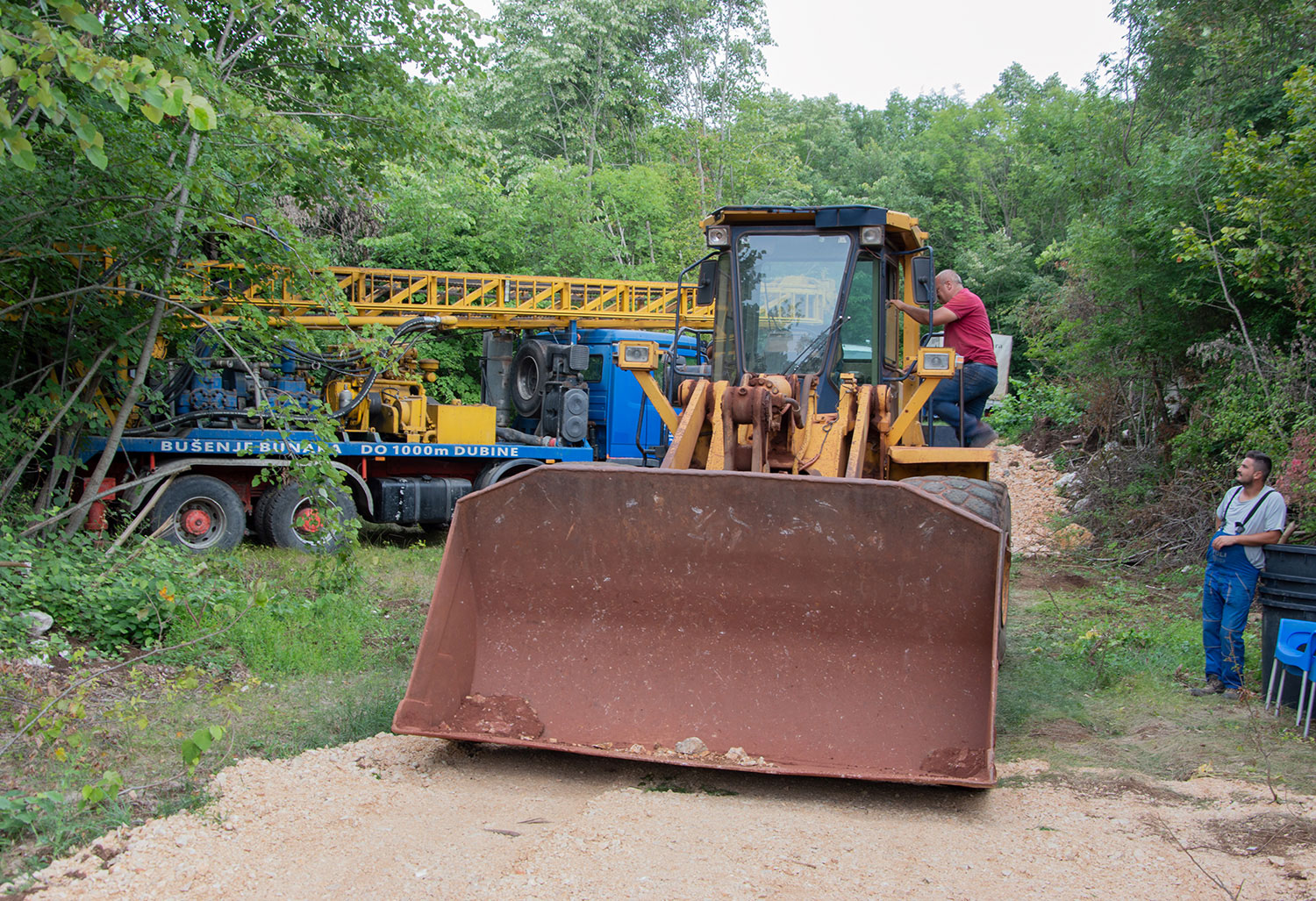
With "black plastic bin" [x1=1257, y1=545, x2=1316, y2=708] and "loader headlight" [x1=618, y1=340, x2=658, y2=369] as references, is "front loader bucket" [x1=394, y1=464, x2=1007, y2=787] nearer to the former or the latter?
"loader headlight" [x1=618, y1=340, x2=658, y2=369]

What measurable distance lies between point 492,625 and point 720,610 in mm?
1105

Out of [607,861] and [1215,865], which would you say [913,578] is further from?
[607,861]

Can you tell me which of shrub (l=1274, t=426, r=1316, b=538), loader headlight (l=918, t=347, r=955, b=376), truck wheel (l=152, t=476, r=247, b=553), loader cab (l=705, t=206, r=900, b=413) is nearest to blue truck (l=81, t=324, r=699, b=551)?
truck wheel (l=152, t=476, r=247, b=553)

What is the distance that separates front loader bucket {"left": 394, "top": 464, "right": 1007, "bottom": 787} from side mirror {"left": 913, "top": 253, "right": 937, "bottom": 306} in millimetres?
2380

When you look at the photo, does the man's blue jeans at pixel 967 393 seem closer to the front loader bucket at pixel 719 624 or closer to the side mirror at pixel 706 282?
the side mirror at pixel 706 282

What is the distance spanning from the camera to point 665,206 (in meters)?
23.7

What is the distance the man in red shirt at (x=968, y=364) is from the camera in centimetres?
740

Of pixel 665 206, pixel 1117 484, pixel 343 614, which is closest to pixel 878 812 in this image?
pixel 343 614

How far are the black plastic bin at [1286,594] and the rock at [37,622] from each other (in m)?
6.99

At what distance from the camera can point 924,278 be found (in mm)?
6781

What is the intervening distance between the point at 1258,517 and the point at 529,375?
9382 millimetres

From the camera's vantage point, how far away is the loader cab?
6.72 m

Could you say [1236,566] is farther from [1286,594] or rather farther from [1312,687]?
[1312,687]

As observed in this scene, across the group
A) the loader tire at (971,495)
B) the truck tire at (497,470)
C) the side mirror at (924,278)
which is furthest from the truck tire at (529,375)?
the loader tire at (971,495)
